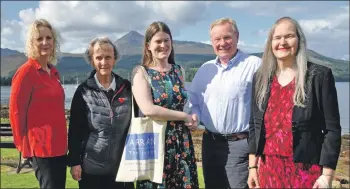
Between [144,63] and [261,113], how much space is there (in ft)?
4.20

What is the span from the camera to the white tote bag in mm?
3773

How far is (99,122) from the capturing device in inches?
153

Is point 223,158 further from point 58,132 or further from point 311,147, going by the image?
point 58,132

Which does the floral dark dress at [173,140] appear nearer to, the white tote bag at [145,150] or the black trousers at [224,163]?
the white tote bag at [145,150]

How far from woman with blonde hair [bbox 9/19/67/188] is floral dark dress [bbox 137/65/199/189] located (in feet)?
2.84

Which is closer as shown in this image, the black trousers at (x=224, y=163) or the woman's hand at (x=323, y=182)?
the woman's hand at (x=323, y=182)

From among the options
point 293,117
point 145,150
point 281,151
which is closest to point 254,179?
point 281,151

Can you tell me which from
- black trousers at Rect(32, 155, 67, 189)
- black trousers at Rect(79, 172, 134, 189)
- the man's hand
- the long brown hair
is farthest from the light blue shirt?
black trousers at Rect(32, 155, 67, 189)

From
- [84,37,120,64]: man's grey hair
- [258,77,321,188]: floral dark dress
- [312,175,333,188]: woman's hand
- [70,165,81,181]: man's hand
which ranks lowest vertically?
[70,165,81,181]: man's hand

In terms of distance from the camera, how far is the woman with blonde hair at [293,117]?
10.2ft

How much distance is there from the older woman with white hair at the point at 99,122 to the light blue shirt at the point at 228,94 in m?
0.79

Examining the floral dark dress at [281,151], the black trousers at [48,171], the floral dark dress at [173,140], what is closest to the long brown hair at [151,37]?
the floral dark dress at [173,140]

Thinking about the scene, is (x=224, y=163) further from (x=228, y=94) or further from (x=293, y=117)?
(x=293, y=117)

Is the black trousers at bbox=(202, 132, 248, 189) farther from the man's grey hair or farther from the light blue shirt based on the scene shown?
the man's grey hair
